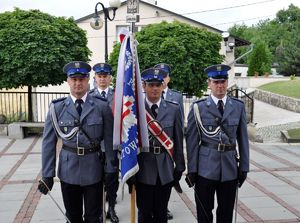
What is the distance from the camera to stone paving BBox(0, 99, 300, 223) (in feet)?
17.7

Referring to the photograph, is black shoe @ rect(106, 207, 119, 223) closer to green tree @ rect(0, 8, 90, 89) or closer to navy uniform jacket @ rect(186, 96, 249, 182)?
navy uniform jacket @ rect(186, 96, 249, 182)

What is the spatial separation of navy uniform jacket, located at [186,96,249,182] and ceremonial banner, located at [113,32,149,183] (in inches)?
21.7

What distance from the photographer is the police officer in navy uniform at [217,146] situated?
398 cm

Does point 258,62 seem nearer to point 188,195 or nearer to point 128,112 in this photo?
point 188,195

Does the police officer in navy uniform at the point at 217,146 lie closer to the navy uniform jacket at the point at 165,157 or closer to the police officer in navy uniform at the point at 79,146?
the navy uniform jacket at the point at 165,157

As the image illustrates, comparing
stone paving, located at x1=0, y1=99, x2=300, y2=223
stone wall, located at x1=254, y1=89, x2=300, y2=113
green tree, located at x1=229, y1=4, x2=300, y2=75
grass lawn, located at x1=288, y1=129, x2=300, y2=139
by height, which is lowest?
stone paving, located at x1=0, y1=99, x2=300, y2=223

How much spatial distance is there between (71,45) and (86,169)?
840 centimetres

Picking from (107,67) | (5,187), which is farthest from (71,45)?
(107,67)

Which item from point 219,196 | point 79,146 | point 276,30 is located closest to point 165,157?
point 219,196

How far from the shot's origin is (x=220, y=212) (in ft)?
13.5

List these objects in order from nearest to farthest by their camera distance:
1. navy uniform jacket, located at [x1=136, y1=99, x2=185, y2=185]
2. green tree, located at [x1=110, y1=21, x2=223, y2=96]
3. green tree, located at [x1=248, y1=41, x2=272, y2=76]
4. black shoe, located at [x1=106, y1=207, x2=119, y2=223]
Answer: navy uniform jacket, located at [x1=136, y1=99, x2=185, y2=185], black shoe, located at [x1=106, y1=207, x2=119, y2=223], green tree, located at [x1=110, y1=21, x2=223, y2=96], green tree, located at [x1=248, y1=41, x2=272, y2=76]

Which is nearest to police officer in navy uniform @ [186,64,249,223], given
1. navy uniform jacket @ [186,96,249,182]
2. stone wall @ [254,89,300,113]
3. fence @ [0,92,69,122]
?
navy uniform jacket @ [186,96,249,182]

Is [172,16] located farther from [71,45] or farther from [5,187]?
Result: [5,187]

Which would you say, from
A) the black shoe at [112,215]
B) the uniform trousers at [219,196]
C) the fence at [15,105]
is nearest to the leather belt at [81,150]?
the uniform trousers at [219,196]
